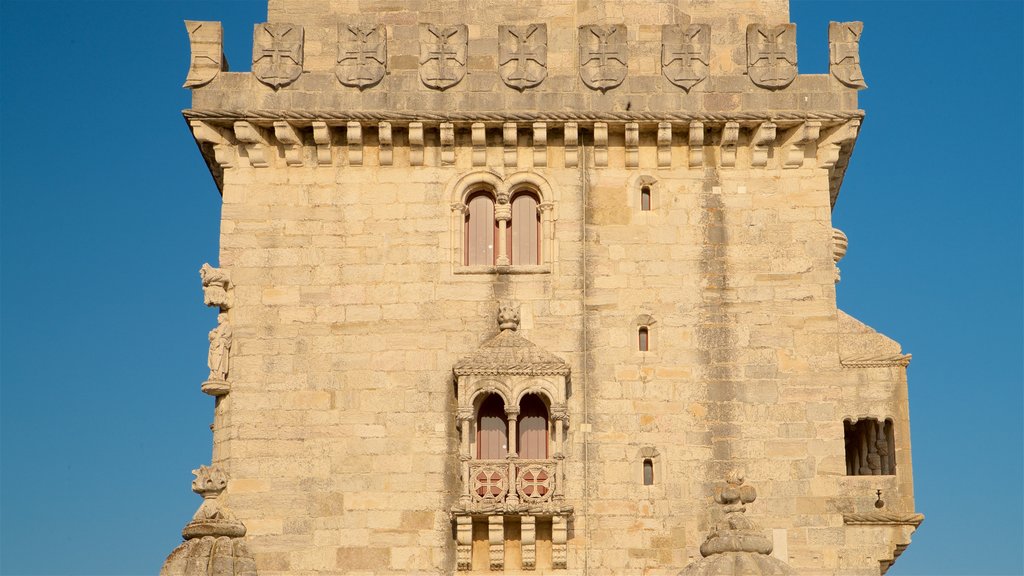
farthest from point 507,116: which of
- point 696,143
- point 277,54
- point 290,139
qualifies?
point 277,54

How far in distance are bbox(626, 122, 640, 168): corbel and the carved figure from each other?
23.6ft

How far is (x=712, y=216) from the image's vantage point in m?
28.1

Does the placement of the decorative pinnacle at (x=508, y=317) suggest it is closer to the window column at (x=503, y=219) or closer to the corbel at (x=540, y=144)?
the window column at (x=503, y=219)

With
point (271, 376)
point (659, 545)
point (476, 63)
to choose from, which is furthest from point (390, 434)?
point (476, 63)

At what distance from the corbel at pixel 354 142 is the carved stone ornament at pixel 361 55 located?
0.70m

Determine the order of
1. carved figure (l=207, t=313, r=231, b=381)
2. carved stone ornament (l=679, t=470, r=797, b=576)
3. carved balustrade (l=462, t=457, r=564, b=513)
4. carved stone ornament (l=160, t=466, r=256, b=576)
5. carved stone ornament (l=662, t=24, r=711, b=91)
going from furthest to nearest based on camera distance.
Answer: carved stone ornament (l=662, t=24, r=711, b=91) < carved figure (l=207, t=313, r=231, b=381) < carved balustrade (l=462, t=457, r=564, b=513) < carved stone ornament (l=160, t=466, r=256, b=576) < carved stone ornament (l=679, t=470, r=797, b=576)

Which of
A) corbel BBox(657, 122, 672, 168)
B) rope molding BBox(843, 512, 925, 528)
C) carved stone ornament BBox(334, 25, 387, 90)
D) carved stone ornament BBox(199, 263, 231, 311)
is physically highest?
carved stone ornament BBox(334, 25, 387, 90)

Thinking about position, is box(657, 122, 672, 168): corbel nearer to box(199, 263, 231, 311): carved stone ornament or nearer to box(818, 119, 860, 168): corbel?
box(818, 119, 860, 168): corbel

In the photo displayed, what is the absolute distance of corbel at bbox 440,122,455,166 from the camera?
27969mm

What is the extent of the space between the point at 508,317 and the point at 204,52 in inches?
271

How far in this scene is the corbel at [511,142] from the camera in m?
28.0

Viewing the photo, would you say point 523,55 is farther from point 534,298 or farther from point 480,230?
point 534,298

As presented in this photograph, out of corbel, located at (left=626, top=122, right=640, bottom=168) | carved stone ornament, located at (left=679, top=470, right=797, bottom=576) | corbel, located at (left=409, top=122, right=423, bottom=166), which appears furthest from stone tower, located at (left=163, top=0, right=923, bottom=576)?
carved stone ornament, located at (left=679, top=470, right=797, bottom=576)

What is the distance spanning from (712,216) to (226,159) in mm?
8156
